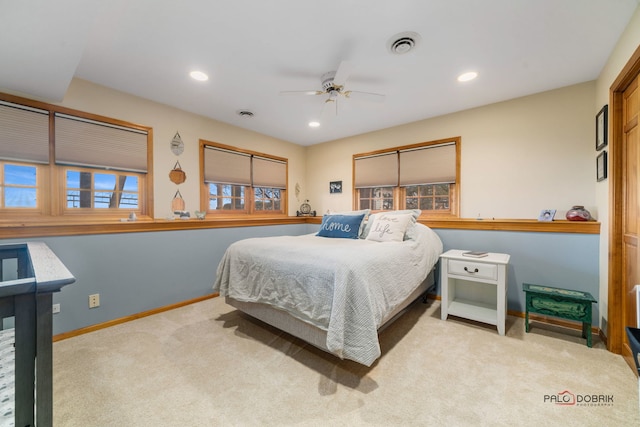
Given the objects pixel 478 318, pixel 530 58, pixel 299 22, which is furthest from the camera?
pixel 478 318

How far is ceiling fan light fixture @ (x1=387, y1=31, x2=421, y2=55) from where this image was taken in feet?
6.16

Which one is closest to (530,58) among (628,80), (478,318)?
(628,80)

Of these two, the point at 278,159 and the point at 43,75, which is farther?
the point at 278,159

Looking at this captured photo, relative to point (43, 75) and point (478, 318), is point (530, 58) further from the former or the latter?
point (43, 75)

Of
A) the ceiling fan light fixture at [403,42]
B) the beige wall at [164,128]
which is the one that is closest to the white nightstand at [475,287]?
the ceiling fan light fixture at [403,42]

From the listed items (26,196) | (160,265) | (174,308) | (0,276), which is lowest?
(174,308)

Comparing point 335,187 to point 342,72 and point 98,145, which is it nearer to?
point 342,72

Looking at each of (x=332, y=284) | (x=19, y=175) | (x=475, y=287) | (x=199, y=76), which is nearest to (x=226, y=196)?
(x=199, y=76)

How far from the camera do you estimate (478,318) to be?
8.18 ft

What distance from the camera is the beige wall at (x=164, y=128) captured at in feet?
8.40

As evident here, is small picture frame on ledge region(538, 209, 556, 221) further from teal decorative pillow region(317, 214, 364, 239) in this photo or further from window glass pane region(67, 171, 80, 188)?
window glass pane region(67, 171, 80, 188)

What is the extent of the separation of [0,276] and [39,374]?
4.95ft

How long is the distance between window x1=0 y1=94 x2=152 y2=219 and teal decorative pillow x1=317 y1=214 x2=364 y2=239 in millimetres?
2077

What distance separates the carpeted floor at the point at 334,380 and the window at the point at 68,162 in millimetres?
1275
